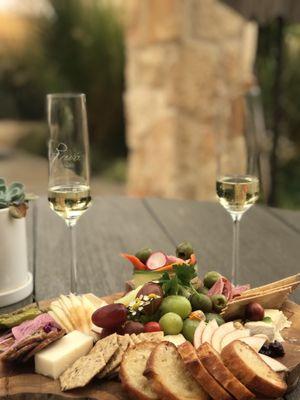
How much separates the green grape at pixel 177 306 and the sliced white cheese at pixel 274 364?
133 mm

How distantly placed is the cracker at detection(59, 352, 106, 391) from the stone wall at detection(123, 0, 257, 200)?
245 cm

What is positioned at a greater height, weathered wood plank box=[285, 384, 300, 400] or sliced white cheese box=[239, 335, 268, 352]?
sliced white cheese box=[239, 335, 268, 352]

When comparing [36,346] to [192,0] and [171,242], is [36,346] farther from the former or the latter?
[192,0]

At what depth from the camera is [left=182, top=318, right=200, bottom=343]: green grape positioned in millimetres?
887

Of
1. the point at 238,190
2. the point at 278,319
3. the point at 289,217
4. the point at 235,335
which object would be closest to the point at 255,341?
the point at 235,335

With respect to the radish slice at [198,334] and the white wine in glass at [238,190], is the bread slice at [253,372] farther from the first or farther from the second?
the white wine in glass at [238,190]

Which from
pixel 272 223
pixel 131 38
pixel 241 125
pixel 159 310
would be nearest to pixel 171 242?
pixel 272 223

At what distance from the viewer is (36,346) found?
2.71 feet

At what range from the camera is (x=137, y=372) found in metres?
0.77

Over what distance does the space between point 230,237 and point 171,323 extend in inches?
29.6

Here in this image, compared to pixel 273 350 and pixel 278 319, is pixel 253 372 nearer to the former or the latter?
pixel 273 350

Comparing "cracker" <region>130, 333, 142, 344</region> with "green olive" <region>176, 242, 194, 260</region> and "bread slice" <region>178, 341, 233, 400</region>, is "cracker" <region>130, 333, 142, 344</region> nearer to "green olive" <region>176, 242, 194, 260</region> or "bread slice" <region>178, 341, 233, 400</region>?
"bread slice" <region>178, 341, 233, 400</region>

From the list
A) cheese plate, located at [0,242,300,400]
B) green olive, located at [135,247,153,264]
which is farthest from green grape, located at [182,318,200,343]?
green olive, located at [135,247,153,264]

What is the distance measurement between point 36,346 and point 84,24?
620 centimetres
